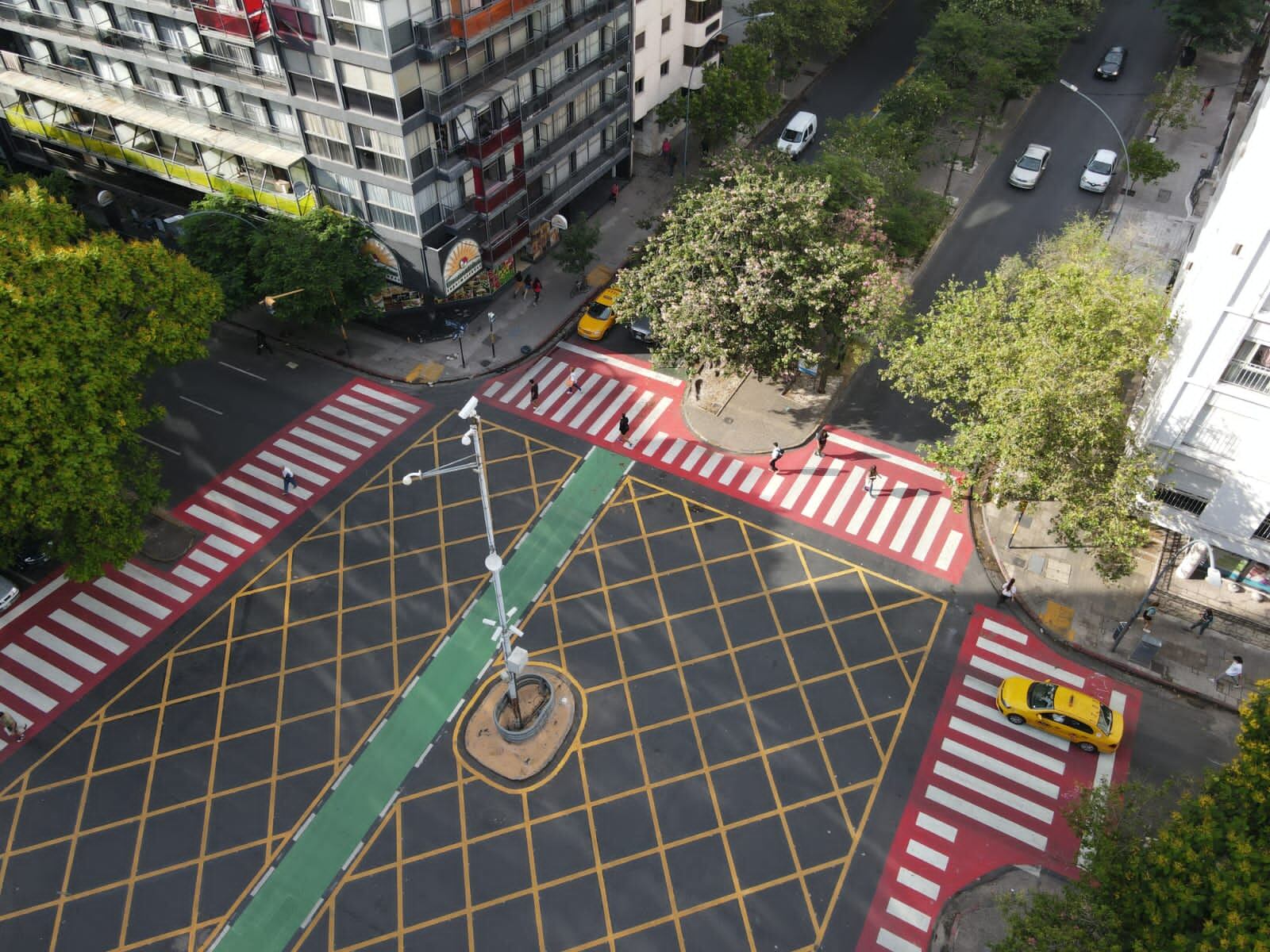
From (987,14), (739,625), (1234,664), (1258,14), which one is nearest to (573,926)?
(739,625)

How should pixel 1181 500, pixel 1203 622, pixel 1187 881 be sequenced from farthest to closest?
pixel 1181 500 → pixel 1203 622 → pixel 1187 881

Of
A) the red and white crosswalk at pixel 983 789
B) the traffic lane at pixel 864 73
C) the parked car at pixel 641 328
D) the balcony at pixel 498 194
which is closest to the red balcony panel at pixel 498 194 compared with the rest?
the balcony at pixel 498 194

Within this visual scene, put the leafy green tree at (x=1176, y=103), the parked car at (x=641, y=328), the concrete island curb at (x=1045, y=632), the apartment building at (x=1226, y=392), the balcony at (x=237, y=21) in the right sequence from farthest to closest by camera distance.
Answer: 1. the leafy green tree at (x=1176, y=103)
2. the parked car at (x=641, y=328)
3. the balcony at (x=237, y=21)
4. the concrete island curb at (x=1045, y=632)
5. the apartment building at (x=1226, y=392)

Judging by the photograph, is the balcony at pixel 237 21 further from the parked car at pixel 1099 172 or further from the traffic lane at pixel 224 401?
the parked car at pixel 1099 172

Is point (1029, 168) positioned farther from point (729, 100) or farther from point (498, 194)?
point (498, 194)

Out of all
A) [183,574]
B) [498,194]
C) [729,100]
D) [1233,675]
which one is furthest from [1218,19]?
[183,574]
